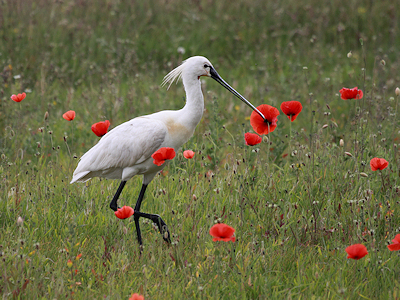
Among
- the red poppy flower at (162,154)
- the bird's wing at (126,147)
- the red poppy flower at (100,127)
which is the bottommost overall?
the bird's wing at (126,147)

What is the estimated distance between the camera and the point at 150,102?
20.9ft

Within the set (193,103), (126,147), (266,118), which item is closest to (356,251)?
(266,118)

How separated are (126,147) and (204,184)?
3.05ft

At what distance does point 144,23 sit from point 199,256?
684 centimetres

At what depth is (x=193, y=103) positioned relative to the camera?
3.44 meters

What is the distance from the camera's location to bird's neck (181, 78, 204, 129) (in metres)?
3.44

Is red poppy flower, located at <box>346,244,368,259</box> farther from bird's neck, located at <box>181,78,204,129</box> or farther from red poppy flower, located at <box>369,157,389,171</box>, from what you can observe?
bird's neck, located at <box>181,78,204,129</box>

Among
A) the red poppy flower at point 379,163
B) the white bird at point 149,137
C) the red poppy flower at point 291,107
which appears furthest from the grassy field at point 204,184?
the red poppy flower at point 291,107

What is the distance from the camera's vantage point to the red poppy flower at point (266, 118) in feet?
10.2

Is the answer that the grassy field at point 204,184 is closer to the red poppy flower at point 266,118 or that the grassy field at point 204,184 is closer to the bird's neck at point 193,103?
the red poppy flower at point 266,118

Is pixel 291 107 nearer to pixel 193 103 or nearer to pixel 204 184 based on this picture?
pixel 193 103

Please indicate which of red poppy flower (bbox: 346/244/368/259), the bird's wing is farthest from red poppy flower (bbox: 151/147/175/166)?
red poppy flower (bbox: 346/244/368/259)

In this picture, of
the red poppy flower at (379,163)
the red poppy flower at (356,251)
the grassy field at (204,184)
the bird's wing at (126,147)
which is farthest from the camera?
the bird's wing at (126,147)

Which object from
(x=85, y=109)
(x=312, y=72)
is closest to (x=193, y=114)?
(x=85, y=109)
